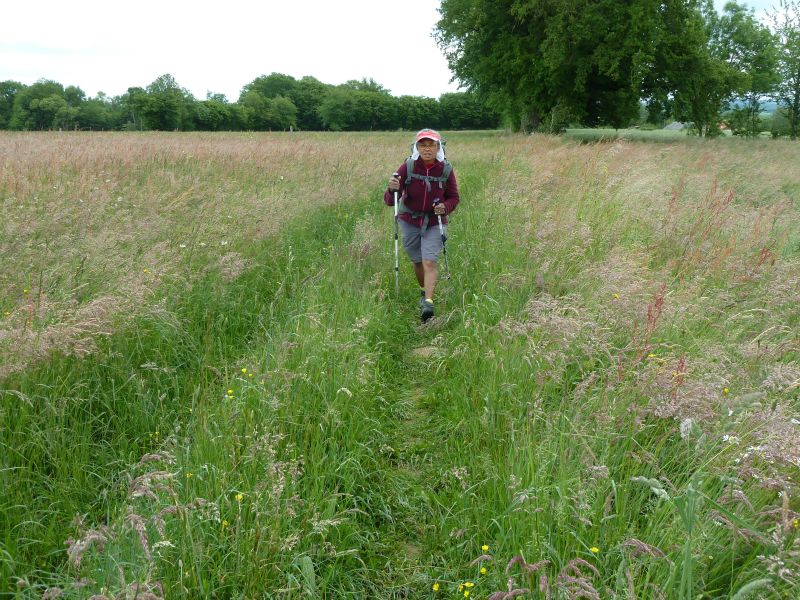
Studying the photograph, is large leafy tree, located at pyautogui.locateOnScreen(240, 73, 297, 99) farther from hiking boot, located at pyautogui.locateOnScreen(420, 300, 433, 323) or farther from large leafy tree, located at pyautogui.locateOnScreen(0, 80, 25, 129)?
hiking boot, located at pyautogui.locateOnScreen(420, 300, 433, 323)

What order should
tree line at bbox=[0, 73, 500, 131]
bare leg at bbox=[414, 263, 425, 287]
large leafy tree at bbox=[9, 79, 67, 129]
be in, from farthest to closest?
tree line at bbox=[0, 73, 500, 131] < large leafy tree at bbox=[9, 79, 67, 129] < bare leg at bbox=[414, 263, 425, 287]

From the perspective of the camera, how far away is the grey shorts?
20.4 feet

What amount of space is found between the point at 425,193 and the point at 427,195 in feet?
0.11

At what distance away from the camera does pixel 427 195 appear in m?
6.29

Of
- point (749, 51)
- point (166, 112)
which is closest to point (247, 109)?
point (166, 112)

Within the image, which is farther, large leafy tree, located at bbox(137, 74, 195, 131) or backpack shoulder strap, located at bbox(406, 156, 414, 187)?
large leafy tree, located at bbox(137, 74, 195, 131)

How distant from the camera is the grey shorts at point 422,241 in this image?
20.4 feet

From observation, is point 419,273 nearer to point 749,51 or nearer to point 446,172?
point 446,172

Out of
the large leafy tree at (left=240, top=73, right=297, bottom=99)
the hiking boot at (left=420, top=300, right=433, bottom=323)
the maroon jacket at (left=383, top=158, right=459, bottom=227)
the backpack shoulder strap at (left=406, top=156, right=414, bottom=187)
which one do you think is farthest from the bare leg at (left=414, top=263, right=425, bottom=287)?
the large leafy tree at (left=240, top=73, right=297, bottom=99)

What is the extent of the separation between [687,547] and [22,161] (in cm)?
1067

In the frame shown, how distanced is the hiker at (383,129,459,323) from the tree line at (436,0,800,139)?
2147 cm

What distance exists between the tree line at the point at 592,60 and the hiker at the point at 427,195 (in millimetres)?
21467

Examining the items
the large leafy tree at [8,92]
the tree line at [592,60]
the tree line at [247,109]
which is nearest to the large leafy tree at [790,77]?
the tree line at [592,60]

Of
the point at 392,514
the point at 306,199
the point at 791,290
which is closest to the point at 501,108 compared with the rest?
the point at 306,199
